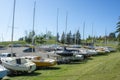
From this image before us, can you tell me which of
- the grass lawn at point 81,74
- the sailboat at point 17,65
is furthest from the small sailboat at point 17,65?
the grass lawn at point 81,74

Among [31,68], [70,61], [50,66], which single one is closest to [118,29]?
[70,61]

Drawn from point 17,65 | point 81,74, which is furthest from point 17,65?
point 81,74

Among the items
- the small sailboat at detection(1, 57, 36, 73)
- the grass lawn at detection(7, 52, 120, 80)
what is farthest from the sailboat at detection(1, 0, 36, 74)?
the grass lawn at detection(7, 52, 120, 80)

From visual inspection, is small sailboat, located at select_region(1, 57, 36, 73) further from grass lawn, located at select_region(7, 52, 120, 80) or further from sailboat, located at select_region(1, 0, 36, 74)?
grass lawn, located at select_region(7, 52, 120, 80)

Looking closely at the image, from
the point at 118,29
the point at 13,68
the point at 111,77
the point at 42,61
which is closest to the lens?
the point at 111,77

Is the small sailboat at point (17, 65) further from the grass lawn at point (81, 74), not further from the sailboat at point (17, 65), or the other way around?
the grass lawn at point (81, 74)

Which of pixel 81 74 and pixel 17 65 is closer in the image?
pixel 81 74

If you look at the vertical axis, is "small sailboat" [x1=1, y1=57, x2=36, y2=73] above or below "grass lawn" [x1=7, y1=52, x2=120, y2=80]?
above

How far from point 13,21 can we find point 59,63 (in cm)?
836

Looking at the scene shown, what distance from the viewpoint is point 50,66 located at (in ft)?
97.9

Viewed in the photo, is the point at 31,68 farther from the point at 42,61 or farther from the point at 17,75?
the point at 42,61

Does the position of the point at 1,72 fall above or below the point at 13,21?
below

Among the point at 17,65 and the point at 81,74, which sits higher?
the point at 17,65

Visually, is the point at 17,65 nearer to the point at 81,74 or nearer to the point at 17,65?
the point at 17,65
